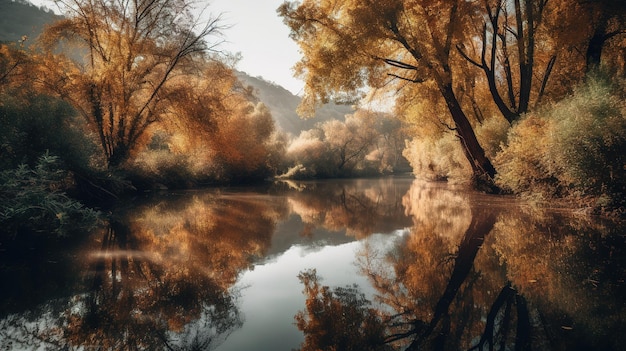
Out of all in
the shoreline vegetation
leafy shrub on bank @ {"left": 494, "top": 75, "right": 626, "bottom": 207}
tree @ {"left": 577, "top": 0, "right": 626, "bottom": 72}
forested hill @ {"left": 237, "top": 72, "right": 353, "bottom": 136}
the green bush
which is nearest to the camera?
leafy shrub on bank @ {"left": 494, "top": 75, "right": 626, "bottom": 207}

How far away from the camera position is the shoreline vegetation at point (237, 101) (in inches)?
322

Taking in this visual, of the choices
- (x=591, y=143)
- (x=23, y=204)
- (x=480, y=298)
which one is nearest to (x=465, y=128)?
(x=591, y=143)

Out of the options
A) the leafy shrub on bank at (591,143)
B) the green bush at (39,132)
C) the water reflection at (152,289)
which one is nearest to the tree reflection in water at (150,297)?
the water reflection at (152,289)

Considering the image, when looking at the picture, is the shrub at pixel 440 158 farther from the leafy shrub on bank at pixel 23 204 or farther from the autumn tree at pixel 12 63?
the autumn tree at pixel 12 63

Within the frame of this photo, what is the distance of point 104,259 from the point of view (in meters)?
5.52

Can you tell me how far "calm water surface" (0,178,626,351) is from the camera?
3.02m

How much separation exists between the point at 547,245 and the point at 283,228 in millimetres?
5726

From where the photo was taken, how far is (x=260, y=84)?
145 meters

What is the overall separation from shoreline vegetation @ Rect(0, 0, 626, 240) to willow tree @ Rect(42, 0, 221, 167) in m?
0.07

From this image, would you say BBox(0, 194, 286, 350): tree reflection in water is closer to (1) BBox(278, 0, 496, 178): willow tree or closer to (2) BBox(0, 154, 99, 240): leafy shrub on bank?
(2) BBox(0, 154, 99, 240): leafy shrub on bank

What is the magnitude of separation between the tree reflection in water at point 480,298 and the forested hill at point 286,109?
364 feet

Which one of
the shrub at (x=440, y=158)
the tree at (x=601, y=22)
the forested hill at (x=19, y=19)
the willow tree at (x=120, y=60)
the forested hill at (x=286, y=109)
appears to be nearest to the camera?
the tree at (x=601, y=22)

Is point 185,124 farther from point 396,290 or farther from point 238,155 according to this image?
point 396,290

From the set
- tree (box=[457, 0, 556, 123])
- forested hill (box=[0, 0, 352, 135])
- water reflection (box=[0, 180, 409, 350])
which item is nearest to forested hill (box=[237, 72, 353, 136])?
forested hill (box=[0, 0, 352, 135])
